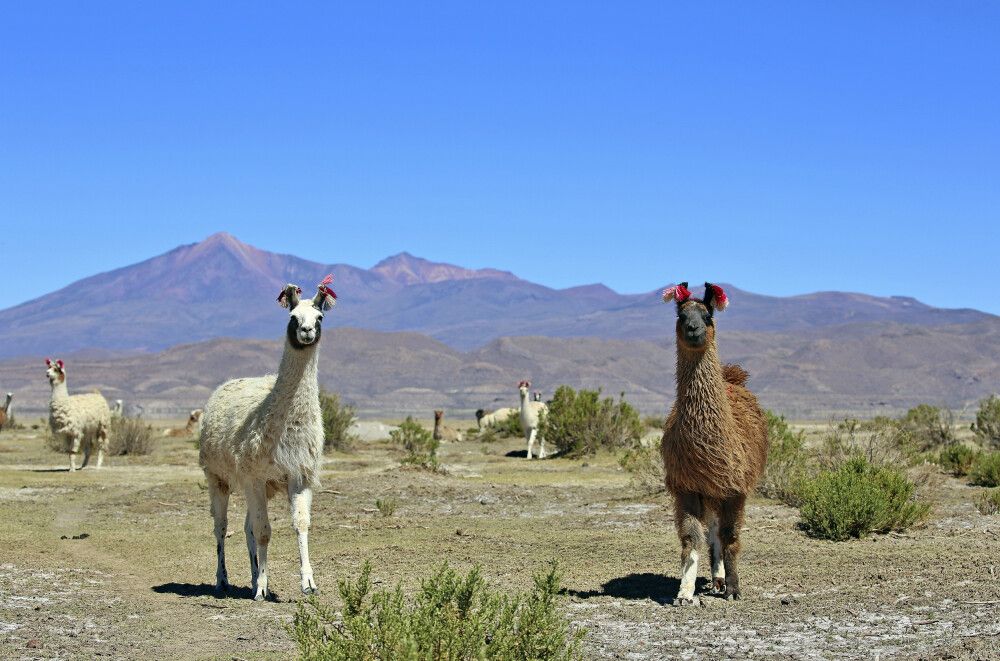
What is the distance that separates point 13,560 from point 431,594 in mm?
7927

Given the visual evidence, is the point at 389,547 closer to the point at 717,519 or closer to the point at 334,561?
the point at 334,561

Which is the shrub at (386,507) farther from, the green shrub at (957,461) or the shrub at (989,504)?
the green shrub at (957,461)

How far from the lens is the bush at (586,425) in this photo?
28.7 metres

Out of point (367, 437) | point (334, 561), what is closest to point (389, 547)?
point (334, 561)

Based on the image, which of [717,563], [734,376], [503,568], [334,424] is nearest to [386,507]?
[503,568]

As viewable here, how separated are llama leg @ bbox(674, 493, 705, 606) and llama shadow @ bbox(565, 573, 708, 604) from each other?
0.29m

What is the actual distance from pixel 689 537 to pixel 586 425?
737 inches

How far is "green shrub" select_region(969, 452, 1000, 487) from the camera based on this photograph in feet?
64.2

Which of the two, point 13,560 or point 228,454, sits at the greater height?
point 228,454

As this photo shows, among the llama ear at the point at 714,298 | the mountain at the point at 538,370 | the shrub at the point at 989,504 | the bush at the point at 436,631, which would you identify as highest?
the mountain at the point at 538,370

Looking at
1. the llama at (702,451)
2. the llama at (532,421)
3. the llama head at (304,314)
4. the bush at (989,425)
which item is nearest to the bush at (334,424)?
the llama at (532,421)

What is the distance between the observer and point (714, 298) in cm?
1021

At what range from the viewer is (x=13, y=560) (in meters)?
12.8

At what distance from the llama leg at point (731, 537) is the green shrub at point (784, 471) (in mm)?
5786
